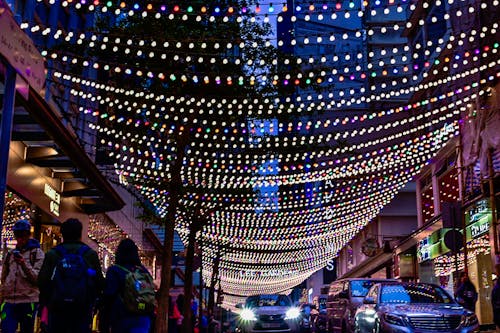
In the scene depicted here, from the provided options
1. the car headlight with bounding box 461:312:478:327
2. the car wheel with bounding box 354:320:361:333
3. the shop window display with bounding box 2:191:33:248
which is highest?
the shop window display with bounding box 2:191:33:248

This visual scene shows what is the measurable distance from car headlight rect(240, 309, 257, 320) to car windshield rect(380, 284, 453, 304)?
820cm

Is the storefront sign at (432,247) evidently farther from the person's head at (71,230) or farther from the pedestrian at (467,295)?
the person's head at (71,230)

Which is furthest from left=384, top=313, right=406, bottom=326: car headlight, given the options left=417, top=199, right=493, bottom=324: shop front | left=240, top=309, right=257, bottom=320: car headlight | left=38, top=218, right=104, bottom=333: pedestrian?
left=240, top=309, right=257, bottom=320: car headlight

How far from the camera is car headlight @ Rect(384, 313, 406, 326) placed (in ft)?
38.9

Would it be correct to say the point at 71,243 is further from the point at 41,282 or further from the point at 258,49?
the point at 258,49

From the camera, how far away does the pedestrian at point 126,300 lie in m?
6.52

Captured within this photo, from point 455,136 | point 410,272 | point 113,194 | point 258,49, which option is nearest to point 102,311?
point 113,194

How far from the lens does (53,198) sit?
54.3 ft

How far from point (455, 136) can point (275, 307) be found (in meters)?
8.75

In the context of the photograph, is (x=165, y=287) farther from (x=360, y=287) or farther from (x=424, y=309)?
(x=424, y=309)

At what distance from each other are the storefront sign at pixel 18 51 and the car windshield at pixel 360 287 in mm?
12648

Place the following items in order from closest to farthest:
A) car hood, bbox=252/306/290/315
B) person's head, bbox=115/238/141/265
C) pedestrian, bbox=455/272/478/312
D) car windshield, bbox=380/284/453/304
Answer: person's head, bbox=115/238/141/265
car windshield, bbox=380/284/453/304
pedestrian, bbox=455/272/478/312
car hood, bbox=252/306/290/315


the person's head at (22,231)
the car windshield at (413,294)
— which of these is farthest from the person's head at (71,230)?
the car windshield at (413,294)

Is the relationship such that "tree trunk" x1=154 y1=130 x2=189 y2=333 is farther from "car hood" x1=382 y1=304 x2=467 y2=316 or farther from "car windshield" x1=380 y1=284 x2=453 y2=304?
"car hood" x1=382 y1=304 x2=467 y2=316
